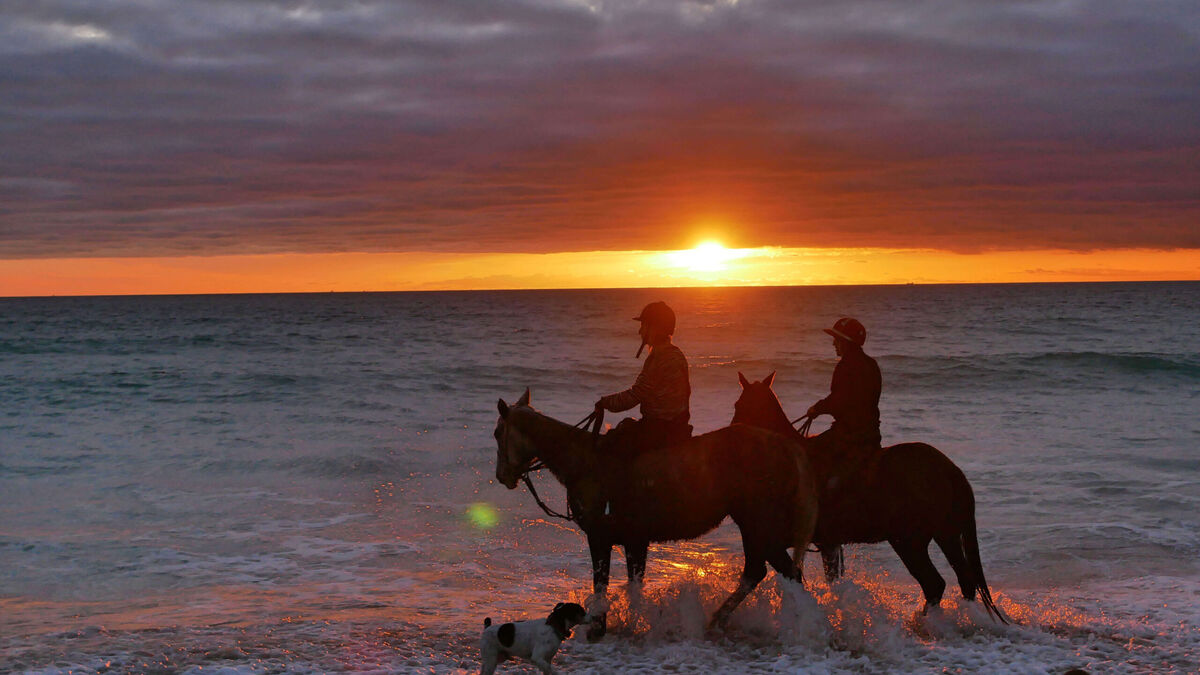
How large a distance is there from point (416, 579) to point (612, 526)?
3583 millimetres

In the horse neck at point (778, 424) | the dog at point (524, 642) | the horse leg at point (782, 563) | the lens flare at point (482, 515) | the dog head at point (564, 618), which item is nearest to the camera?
the dog at point (524, 642)

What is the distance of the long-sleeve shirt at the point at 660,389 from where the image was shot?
7305 mm

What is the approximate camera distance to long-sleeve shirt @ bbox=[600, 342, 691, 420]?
7.30m

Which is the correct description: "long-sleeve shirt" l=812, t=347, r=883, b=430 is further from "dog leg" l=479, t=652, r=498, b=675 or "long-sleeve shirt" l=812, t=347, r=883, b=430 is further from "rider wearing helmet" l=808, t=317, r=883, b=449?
"dog leg" l=479, t=652, r=498, b=675

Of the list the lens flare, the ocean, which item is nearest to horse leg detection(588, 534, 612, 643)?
the ocean

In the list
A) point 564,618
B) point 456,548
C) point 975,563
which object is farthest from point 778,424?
point 456,548

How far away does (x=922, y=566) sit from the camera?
745cm

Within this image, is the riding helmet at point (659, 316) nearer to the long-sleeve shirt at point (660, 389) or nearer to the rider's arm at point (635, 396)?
the long-sleeve shirt at point (660, 389)

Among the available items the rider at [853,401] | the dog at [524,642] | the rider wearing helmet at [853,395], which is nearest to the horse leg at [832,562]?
the rider at [853,401]

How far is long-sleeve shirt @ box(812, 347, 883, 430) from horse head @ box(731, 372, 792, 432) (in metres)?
0.41

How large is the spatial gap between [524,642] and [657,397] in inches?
84.1

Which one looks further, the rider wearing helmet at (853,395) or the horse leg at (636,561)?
the horse leg at (636,561)

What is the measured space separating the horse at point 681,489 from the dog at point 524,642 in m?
0.97

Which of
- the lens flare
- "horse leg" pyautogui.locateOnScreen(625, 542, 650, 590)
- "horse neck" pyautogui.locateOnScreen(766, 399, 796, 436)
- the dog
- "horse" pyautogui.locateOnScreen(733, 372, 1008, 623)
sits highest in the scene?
"horse neck" pyautogui.locateOnScreen(766, 399, 796, 436)
